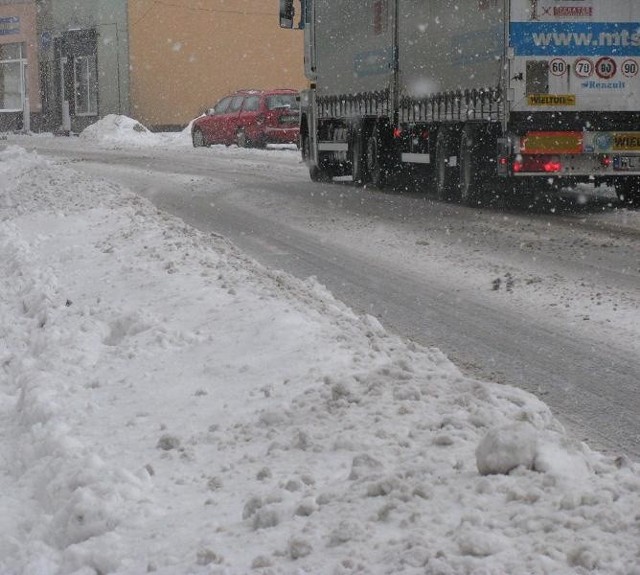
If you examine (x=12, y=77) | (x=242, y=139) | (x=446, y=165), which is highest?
(x=12, y=77)

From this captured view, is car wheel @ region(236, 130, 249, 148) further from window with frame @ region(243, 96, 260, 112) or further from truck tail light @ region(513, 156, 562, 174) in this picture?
truck tail light @ region(513, 156, 562, 174)

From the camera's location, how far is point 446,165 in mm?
16500

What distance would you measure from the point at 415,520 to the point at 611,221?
34.4 feet

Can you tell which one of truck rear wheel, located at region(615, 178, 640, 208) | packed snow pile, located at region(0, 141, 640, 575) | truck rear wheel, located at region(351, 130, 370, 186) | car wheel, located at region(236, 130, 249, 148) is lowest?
packed snow pile, located at region(0, 141, 640, 575)

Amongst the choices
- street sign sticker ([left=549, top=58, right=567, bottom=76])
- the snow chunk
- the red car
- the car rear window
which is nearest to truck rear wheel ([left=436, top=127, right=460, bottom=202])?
street sign sticker ([left=549, top=58, right=567, bottom=76])

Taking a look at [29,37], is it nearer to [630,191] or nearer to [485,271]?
[630,191]

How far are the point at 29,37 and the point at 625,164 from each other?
4108 centimetres

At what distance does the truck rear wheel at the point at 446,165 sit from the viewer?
16.3 metres

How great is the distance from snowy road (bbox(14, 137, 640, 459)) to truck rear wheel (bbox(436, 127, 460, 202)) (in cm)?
49

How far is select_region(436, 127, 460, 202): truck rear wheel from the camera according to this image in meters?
16.3

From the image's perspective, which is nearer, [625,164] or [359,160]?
[625,164]

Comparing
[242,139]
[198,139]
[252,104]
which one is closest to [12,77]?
[198,139]

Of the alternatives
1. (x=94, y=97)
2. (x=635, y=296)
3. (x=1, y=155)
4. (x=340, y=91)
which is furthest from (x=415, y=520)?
(x=94, y=97)

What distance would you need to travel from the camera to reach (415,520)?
3590mm
